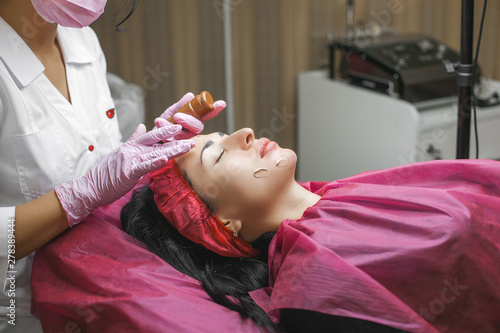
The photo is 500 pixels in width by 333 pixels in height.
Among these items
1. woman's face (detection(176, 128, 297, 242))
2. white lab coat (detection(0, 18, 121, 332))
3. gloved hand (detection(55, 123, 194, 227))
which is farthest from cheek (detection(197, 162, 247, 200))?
white lab coat (detection(0, 18, 121, 332))

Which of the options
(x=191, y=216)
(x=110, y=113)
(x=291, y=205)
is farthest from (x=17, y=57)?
(x=291, y=205)

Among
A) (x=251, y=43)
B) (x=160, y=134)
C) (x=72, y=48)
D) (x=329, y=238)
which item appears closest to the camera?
(x=329, y=238)

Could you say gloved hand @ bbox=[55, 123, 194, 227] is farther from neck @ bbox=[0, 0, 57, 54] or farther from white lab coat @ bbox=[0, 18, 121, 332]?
neck @ bbox=[0, 0, 57, 54]

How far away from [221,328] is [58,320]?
380mm

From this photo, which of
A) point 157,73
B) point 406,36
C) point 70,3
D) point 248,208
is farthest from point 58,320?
point 406,36

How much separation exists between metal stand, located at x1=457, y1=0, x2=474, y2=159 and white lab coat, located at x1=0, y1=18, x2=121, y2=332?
3.35 ft

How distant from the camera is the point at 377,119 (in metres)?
2.35

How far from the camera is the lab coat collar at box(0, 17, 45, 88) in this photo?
1.28 meters

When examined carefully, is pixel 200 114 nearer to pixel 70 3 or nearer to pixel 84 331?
pixel 70 3

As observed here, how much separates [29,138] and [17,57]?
0.70 feet

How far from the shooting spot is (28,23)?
4.25 ft

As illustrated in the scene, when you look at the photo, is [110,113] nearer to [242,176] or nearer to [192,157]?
[192,157]

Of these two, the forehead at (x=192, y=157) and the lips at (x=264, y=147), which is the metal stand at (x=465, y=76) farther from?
the forehead at (x=192, y=157)

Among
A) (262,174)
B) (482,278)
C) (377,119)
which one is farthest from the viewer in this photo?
(377,119)
